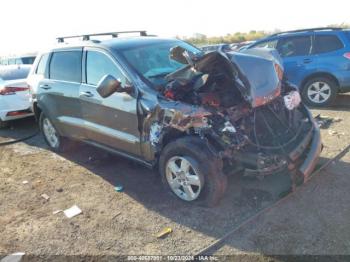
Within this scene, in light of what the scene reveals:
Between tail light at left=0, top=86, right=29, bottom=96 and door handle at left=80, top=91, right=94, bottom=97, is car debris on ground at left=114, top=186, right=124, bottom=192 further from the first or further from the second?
tail light at left=0, top=86, right=29, bottom=96

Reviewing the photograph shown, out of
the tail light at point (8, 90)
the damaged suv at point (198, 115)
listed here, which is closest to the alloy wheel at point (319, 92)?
the damaged suv at point (198, 115)

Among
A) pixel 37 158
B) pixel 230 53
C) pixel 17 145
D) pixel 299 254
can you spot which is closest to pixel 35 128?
pixel 17 145

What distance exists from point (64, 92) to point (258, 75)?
2.98 metres

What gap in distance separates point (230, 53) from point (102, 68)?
1746 millimetres

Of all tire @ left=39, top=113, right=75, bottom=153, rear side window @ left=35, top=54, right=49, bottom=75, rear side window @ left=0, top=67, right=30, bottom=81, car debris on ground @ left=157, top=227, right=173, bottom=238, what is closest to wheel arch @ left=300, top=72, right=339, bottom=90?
tire @ left=39, top=113, right=75, bottom=153

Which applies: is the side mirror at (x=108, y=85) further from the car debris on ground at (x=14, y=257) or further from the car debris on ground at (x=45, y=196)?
the car debris on ground at (x=14, y=257)

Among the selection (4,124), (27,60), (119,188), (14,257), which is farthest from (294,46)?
(27,60)

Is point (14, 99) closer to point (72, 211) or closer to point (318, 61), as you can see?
point (72, 211)

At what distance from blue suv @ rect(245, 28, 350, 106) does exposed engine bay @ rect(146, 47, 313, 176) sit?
3713 mm

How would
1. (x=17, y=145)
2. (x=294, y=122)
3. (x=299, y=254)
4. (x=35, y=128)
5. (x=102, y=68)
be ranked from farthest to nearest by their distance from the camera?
1. (x=35, y=128)
2. (x=17, y=145)
3. (x=102, y=68)
4. (x=294, y=122)
5. (x=299, y=254)

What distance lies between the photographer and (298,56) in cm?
858

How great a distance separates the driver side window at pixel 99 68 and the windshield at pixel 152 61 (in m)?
0.21

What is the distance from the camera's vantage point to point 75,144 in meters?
6.81

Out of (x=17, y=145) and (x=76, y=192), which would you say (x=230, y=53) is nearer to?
(x=76, y=192)
